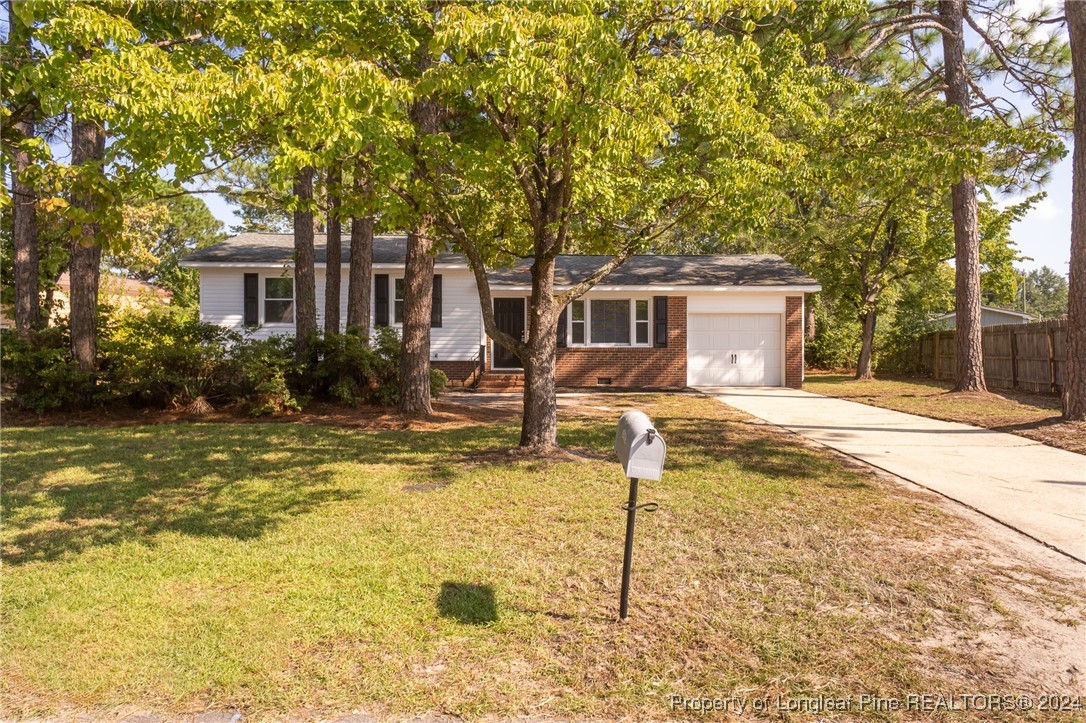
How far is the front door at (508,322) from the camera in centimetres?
1842

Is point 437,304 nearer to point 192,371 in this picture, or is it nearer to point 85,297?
point 192,371

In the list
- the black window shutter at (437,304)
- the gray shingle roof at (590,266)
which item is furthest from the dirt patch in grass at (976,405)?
the black window shutter at (437,304)

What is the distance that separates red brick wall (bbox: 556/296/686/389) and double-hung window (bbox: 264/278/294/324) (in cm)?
788

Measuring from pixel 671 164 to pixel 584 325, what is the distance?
458 inches

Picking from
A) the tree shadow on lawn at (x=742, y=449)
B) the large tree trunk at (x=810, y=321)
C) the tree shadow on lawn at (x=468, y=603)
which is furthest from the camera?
the large tree trunk at (x=810, y=321)

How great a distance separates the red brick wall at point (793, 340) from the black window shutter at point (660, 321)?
3.42 m

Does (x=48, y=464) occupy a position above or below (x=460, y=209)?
below

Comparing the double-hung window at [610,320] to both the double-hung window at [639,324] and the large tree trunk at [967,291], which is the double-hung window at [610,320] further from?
the large tree trunk at [967,291]

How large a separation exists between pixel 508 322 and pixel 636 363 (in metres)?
3.80

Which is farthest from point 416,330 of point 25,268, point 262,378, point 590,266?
point 590,266

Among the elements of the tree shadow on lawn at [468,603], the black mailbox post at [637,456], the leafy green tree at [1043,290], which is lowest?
the tree shadow on lawn at [468,603]

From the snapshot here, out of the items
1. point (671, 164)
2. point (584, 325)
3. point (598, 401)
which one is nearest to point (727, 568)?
point (671, 164)

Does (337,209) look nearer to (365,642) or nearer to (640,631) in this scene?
(365,642)

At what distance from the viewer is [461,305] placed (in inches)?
723
